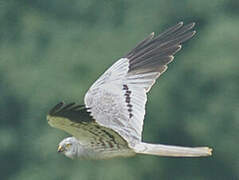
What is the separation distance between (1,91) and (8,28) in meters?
2.95

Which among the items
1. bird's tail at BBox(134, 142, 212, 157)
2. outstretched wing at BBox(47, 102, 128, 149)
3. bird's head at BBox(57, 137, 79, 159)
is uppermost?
outstretched wing at BBox(47, 102, 128, 149)

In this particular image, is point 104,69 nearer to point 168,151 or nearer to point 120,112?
point 120,112

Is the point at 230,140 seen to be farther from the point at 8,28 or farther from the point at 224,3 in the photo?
the point at 8,28

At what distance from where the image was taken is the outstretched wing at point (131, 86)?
878 centimetres

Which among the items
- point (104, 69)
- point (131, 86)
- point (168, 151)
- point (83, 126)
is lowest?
point (168, 151)

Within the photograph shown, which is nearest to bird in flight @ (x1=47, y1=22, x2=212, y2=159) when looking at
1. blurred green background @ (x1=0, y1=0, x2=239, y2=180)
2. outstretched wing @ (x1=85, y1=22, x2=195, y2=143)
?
outstretched wing @ (x1=85, y1=22, x2=195, y2=143)

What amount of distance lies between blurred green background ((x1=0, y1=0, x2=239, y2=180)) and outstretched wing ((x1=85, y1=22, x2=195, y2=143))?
247 inches

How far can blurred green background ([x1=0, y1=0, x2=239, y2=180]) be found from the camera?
17.9 m

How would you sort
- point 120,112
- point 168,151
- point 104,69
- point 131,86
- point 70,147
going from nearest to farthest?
point 168,151, point 70,147, point 120,112, point 131,86, point 104,69

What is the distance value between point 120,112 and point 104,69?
9.75 metres

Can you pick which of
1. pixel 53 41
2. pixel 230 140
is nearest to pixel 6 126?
pixel 53 41

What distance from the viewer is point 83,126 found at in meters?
7.85

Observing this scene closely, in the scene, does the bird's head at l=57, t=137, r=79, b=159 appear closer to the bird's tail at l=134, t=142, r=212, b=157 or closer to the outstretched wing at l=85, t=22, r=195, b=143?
the outstretched wing at l=85, t=22, r=195, b=143

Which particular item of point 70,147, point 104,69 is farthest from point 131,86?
point 104,69
